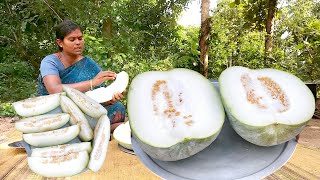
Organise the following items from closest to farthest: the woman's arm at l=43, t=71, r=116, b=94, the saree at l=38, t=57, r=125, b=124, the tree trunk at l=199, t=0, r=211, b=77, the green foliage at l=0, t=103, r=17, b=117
→ the woman's arm at l=43, t=71, r=116, b=94 → the saree at l=38, t=57, r=125, b=124 → the green foliage at l=0, t=103, r=17, b=117 → the tree trunk at l=199, t=0, r=211, b=77

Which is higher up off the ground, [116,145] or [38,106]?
→ [38,106]

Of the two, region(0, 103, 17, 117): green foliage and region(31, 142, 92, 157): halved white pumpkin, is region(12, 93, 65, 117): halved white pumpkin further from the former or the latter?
region(0, 103, 17, 117): green foliage

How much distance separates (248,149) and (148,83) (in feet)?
0.89

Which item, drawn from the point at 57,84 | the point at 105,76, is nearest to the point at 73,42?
the point at 57,84

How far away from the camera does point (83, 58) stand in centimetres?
174

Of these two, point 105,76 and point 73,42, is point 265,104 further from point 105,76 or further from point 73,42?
point 73,42

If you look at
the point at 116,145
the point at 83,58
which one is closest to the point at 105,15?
the point at 83,58

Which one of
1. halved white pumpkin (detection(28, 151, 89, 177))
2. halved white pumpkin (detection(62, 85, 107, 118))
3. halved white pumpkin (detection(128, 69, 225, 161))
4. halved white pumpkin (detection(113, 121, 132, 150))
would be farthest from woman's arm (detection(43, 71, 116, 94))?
halved white pumpkin (detection(128, 69, 225, 161))

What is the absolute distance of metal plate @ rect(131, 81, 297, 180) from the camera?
775 mm

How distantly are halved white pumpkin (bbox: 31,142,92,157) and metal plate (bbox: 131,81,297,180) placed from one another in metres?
0.17

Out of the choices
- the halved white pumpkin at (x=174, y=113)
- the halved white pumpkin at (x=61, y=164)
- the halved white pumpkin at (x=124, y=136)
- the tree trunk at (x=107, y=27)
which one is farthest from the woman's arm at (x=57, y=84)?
the tree trunk at (x=107, y=27)

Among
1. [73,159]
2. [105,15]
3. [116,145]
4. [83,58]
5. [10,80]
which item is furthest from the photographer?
[10,80]

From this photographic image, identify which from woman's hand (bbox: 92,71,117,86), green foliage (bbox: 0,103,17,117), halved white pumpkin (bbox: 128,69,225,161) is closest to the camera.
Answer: halved white pumpkin (bbox: 128,69,225,161)

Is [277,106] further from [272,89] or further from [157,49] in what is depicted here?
[157,49]
